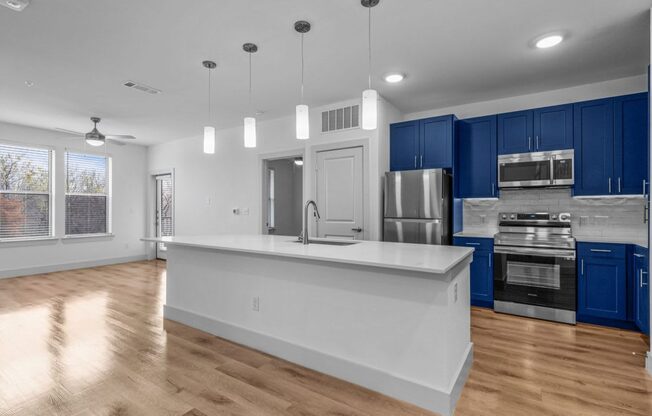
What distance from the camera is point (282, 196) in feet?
20.9

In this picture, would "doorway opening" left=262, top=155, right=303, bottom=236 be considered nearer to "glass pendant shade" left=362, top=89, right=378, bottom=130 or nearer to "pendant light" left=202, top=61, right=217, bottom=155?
"pendant light" left=202, top=61, right=217, bottom=155

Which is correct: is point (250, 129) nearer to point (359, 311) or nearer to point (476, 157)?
point (359, 311)

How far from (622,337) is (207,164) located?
6.50 metres

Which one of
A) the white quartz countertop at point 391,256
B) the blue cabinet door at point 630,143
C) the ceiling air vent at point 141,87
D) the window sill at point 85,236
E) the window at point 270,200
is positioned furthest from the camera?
the window sill at point 85,236

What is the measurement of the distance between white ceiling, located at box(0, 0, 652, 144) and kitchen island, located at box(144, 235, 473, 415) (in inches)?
71.2

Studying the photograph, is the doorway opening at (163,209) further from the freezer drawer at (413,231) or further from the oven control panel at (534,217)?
the oven control panel at (534,217)

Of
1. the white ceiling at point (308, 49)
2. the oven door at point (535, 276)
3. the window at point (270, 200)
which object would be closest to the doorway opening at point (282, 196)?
the window at point (270, 200)

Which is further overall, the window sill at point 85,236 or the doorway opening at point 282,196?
the window sill at point 85,236

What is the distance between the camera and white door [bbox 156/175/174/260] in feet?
24.7

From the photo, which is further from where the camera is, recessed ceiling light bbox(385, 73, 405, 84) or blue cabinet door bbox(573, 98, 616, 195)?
recessed ceiling light bbox(385, 73, 405, 84)

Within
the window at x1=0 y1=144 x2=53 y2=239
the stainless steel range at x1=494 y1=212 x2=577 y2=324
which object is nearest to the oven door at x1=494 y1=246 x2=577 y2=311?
the stainless steel range at x1=494 y1=212 x2=577 y2=324

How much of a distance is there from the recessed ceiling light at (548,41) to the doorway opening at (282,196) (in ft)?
12.0

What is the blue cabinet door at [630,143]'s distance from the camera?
132 inches

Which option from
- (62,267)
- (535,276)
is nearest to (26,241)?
(62,267)
